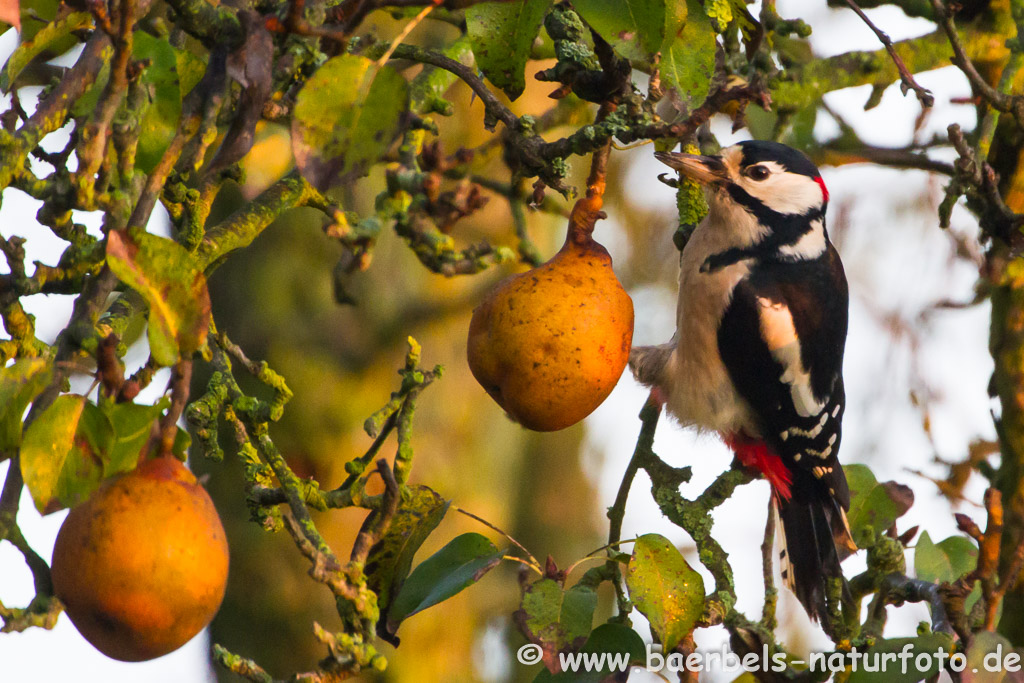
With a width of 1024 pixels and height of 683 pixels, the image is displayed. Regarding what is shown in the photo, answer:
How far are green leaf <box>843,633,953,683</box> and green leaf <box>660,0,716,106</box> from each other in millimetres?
870

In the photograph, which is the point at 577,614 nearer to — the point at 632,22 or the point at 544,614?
the point at 544,614

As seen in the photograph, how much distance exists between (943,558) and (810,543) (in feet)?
2.05

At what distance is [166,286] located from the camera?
0.88 m

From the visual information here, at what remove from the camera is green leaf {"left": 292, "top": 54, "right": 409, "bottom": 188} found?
877mm

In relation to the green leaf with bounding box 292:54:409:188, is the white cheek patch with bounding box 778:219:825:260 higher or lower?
higher

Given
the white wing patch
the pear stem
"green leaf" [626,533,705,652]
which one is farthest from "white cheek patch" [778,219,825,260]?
"green leaf" [626,533,705,652]

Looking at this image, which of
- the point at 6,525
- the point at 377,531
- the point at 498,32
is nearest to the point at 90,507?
the point at 6,525

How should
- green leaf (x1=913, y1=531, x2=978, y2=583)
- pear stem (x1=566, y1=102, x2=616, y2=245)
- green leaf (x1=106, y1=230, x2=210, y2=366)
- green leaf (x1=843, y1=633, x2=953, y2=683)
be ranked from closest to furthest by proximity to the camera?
green leaf (x1=106, y1=230, x2=210, y2=366), green leaf (x1=843, y1=633, x2=953, y2=683), pear stem (x1=566, y1=102, x2=616, y2=245), green leaf (x1=913, y1=531, x2=978, y2=583)

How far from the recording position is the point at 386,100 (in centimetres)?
89

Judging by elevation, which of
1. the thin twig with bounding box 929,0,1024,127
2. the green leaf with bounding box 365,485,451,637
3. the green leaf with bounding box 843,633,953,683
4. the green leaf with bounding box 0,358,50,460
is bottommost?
the green leaf with bounding box 843,633,953,683

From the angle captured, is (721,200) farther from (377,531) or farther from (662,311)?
(662,311)

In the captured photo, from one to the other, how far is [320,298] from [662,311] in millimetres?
2157
